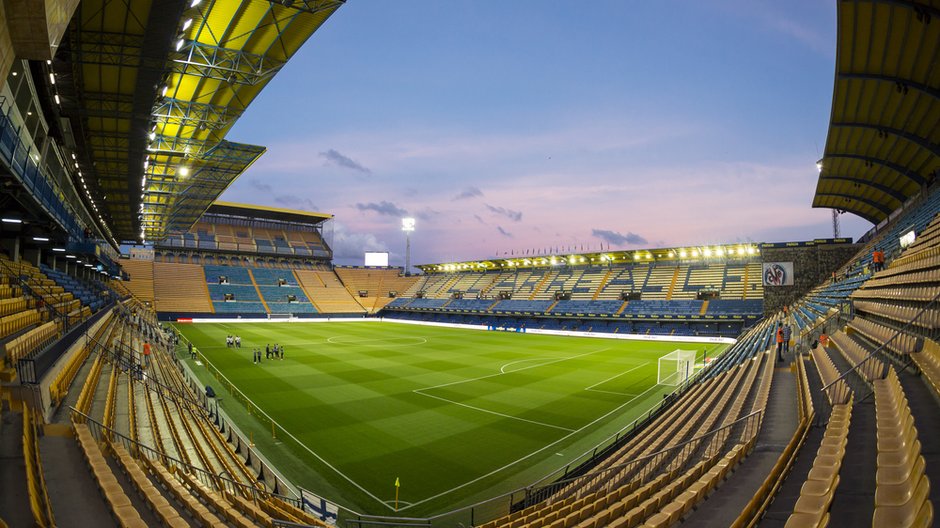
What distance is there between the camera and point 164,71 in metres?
10.7

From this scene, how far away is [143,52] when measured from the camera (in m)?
9.61

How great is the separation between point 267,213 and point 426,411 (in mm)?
73724

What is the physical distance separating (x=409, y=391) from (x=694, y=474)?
15.8 m

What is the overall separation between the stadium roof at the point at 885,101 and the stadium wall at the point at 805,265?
5.69m

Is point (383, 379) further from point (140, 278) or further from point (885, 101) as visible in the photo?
point (140, 278)

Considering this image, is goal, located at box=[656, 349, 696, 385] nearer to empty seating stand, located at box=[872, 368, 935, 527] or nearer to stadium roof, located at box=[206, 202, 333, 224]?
empty seating stand, located at box=[872, 368, 935, 527]

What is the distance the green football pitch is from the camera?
12031 millimetres

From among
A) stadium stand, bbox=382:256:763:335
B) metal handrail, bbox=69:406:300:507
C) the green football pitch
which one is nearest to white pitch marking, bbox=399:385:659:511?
the green football pitch

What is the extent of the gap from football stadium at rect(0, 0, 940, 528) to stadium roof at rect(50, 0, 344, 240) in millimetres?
87

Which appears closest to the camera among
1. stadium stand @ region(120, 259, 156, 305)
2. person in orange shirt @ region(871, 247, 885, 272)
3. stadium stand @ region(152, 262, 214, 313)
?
person in orange shirt @ region(871, 247, 885, 272)

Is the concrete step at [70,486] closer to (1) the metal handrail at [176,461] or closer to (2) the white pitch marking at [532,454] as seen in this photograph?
(1) the metal handrail at [176,461]

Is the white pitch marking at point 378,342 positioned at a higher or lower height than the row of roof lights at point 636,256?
lower

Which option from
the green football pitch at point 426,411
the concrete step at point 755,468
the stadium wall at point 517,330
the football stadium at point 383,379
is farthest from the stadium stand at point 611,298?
the concrete step at point 755,468

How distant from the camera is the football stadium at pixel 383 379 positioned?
6.12 meters
